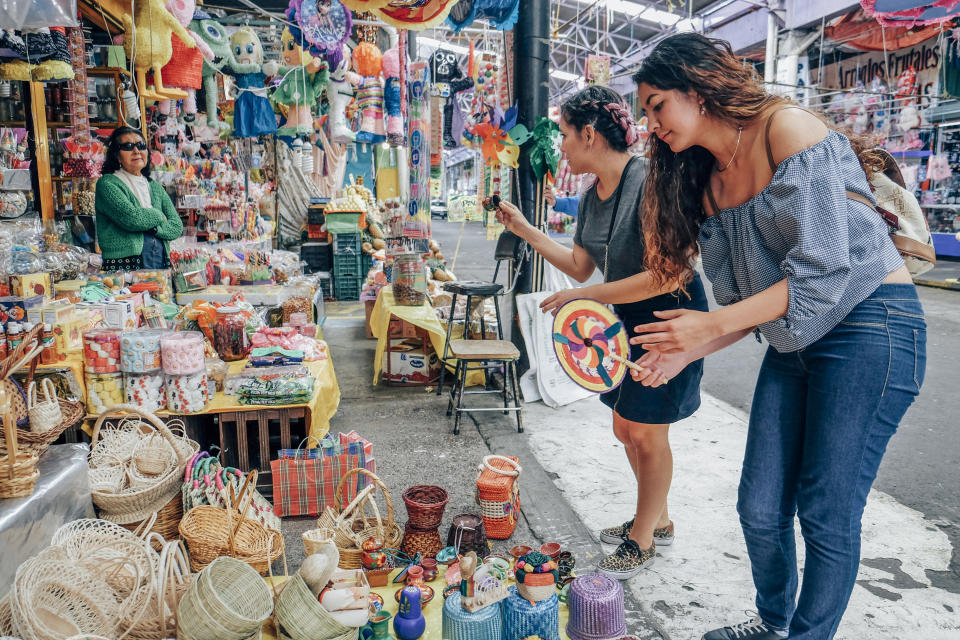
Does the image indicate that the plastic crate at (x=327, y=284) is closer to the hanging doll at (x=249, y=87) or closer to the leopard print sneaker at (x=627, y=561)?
the hanging doll at (x=249, y=87)

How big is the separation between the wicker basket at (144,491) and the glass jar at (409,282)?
2524 mm

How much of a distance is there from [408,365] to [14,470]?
3.28 meters

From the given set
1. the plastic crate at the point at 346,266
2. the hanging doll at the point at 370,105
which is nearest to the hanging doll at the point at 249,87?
the hanging doll at the point at 370,105

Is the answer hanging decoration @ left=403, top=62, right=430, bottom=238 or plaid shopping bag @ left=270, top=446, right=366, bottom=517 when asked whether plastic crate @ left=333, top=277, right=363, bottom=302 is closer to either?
hanging decoration @ left=403, top=62, right=430, bottom=238

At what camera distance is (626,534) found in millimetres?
2645

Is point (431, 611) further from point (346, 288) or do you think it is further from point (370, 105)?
point (346, 288)

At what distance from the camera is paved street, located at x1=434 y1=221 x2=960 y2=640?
7.33 ft

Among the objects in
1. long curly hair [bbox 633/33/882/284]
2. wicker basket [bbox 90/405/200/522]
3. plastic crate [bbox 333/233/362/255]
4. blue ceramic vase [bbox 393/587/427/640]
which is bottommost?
blue ceramic vase [bbox 393/587/427/640]

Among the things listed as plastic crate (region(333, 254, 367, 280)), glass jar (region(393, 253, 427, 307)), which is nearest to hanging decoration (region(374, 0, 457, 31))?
glass jar (region(393, 253, 427, 307))

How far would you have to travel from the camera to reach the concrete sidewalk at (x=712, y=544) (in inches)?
86.4

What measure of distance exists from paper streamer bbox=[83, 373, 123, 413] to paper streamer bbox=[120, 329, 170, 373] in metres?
0.08

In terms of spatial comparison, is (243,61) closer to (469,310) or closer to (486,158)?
(486,158)

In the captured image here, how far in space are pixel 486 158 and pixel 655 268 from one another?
10.5ft

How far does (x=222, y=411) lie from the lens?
3.08m
